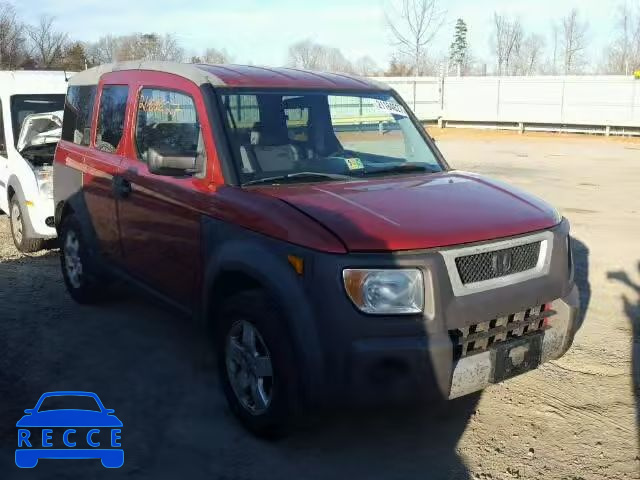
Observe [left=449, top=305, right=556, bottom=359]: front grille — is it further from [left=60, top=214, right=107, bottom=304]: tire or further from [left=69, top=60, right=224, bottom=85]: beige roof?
[left=60, top=214, right=107, bottom=304]: tire

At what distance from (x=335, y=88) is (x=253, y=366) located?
81.3 inches

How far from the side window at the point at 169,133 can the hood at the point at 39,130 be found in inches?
158

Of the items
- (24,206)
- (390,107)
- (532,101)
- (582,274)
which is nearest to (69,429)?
(390,107)

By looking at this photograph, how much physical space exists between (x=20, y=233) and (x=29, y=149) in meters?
1.06

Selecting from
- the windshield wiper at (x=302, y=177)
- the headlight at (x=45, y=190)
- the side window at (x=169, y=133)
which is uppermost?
the side window at (x=169, y=133)

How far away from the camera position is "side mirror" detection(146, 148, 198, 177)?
12.9 ft

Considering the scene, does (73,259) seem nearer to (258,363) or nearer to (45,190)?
(45,190)

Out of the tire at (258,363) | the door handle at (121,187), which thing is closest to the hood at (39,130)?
the door handle at (121,187)

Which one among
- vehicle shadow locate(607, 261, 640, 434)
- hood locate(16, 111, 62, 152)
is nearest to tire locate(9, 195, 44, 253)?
hood locate(16, 111, 62, 152)

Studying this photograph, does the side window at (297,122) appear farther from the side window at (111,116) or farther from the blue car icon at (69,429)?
the blue car icon at (69,429)

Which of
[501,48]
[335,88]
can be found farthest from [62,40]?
[335,88]

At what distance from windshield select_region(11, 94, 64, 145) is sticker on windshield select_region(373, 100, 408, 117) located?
5.37 m

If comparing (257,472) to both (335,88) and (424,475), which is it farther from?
(335,88)

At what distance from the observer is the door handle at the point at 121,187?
15.6 feet
